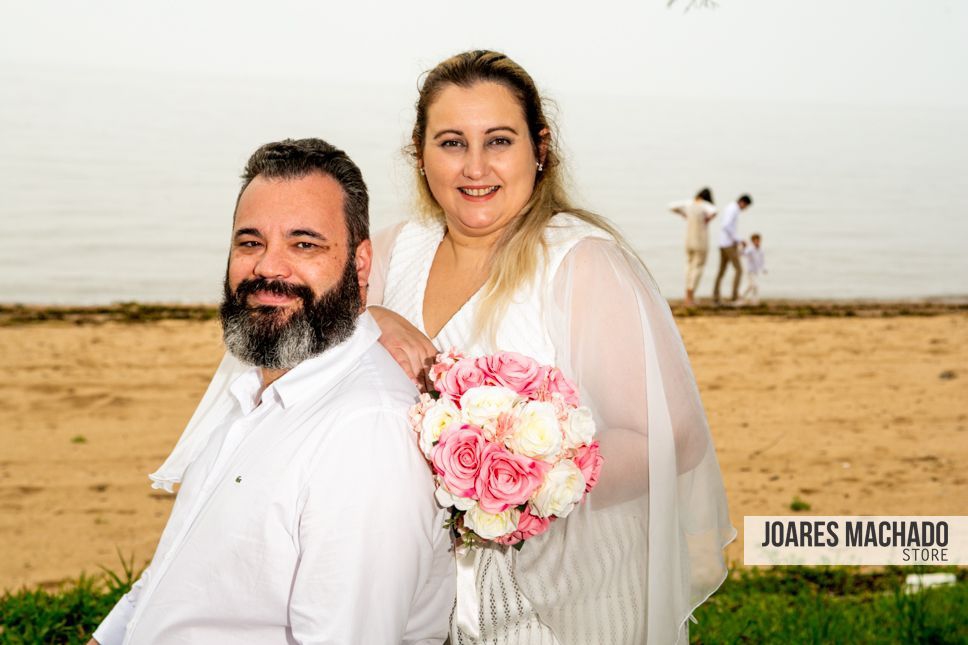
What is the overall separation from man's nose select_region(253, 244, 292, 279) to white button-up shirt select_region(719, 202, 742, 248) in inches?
617

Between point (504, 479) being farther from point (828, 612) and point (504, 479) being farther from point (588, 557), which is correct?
point (828, 612)

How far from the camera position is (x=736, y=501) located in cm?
823

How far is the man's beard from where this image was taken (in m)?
2.80

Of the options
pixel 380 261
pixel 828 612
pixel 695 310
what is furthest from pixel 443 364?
pixel 695 310

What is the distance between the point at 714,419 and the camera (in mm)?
11016

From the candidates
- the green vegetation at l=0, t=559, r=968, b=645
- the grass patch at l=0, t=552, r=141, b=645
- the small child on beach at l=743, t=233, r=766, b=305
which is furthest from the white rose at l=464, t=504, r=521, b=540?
the small child on beach at l=743, t=233, r=766, b=305

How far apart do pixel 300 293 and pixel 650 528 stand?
1.23 metres

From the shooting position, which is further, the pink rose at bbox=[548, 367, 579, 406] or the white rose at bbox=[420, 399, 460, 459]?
the pink rose at bbox=[548, 367, 579, 406]

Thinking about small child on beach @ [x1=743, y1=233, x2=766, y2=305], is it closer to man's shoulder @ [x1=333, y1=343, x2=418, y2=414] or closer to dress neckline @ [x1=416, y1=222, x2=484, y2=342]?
dress neckline @ [x1=416, y1=222, x2=484, y2=342]

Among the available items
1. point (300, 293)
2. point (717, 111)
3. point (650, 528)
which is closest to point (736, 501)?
point (650, 528)

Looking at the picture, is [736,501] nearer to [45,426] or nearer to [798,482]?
[798,482]

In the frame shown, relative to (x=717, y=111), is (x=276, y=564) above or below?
below

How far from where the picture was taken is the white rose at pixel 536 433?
2.72 meters

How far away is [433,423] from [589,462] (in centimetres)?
48
